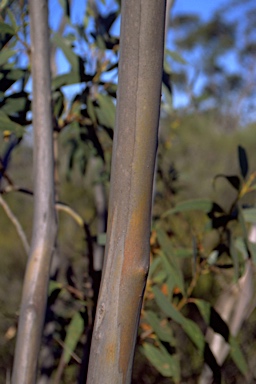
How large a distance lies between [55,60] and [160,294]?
714 mm

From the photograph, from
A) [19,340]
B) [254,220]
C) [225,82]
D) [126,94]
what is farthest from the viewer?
[225,82]

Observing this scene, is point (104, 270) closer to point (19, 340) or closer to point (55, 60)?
point (19, 340)

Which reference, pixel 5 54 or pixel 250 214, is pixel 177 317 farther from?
pixel 5 54

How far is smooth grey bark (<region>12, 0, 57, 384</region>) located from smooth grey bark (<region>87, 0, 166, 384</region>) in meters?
0.15

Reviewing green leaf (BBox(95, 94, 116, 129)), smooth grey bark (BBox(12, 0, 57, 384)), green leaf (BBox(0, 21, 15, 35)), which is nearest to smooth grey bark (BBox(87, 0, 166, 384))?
smooth grey bark (BBox(12, 0, 57, 384))

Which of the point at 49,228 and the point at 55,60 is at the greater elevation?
the point at 55,60

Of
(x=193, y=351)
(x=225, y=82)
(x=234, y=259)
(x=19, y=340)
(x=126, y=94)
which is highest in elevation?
(x=225, y=82)

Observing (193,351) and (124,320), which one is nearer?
(124,320)

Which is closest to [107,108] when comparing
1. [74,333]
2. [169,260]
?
[169,260]

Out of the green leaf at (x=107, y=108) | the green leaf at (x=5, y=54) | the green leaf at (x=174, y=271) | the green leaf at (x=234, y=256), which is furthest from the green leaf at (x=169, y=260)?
the green leaf at (x=5, y=54)

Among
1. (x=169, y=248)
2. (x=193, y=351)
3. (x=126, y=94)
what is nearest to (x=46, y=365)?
(x=169, y=248)

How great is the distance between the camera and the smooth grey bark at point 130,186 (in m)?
0.48

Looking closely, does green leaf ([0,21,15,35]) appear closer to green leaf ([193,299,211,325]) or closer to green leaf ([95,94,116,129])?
green leaf ([95,94,116,129])

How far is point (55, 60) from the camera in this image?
1.37 m
